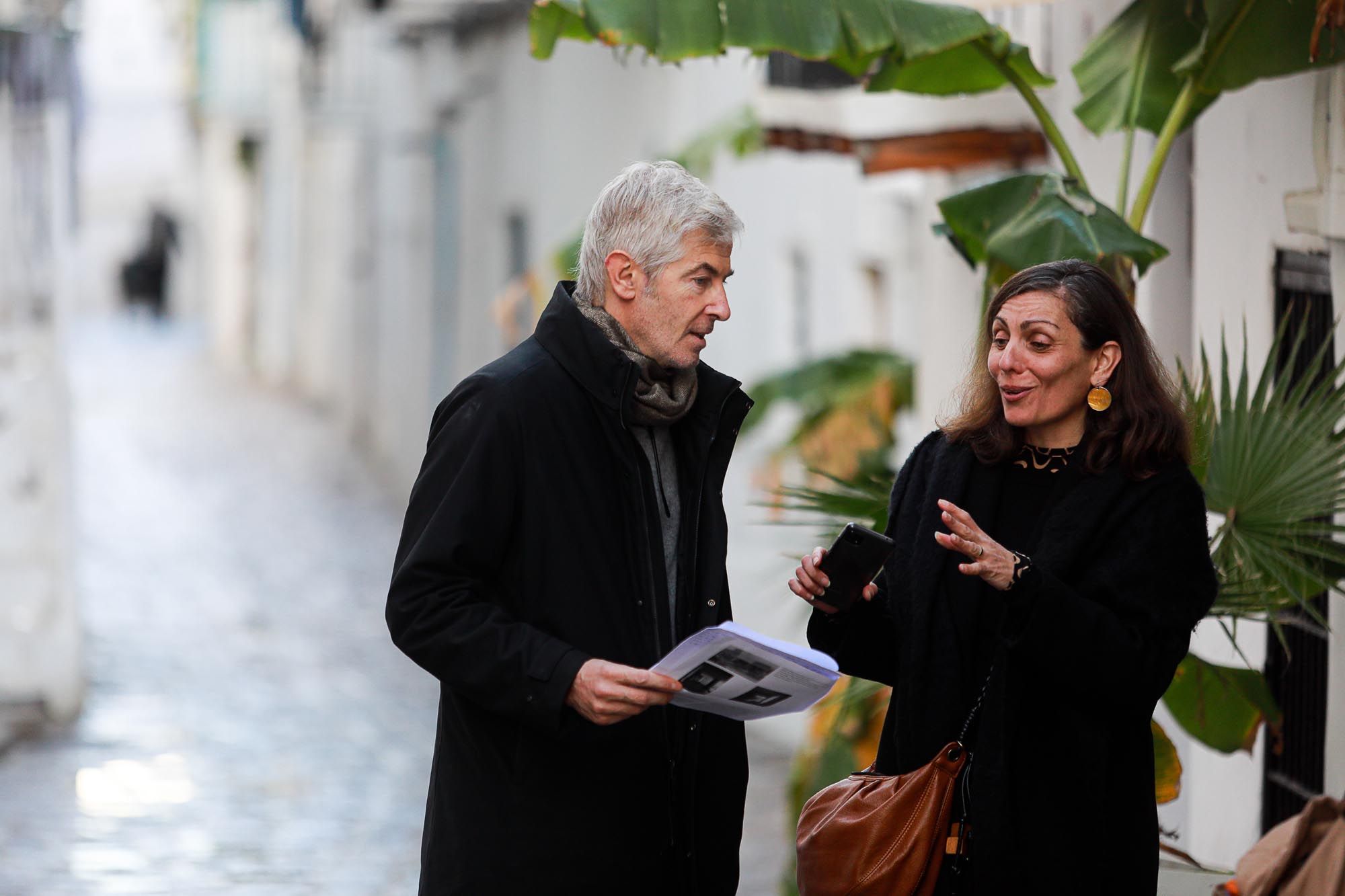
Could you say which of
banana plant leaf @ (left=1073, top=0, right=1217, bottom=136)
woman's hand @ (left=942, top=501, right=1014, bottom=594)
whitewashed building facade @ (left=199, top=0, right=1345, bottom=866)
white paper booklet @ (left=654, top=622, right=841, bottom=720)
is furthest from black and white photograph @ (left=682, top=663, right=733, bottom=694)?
banana plant leaf @ (left=1073, top=0, right=1217, bottom=136)

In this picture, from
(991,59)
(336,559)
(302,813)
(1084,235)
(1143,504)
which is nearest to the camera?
(1143,504)

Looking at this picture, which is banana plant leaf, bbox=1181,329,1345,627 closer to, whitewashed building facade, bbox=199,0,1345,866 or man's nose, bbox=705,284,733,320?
whitewashed building facade, bbox=199,0,1345,866

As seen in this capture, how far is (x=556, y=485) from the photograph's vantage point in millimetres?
3906

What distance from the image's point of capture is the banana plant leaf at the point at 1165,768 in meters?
5.34

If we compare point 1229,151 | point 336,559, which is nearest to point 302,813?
point 1229,151

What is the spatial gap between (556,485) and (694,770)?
60 centimetres

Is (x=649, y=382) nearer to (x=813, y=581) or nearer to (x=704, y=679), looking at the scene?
(x=813, y=581)

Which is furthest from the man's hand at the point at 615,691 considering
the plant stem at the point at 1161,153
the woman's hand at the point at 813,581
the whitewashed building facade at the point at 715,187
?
the plant stem at the point at 1161,153

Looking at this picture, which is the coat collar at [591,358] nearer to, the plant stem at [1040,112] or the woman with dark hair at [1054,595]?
the woman with dark hair at [1054,595]

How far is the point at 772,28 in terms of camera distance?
545cm

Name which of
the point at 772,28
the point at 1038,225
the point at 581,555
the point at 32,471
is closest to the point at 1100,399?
the point at 581,555

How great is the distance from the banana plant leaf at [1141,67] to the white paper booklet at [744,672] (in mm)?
2691

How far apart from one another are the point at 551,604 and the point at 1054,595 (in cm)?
91

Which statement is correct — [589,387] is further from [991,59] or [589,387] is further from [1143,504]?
[991,59]
